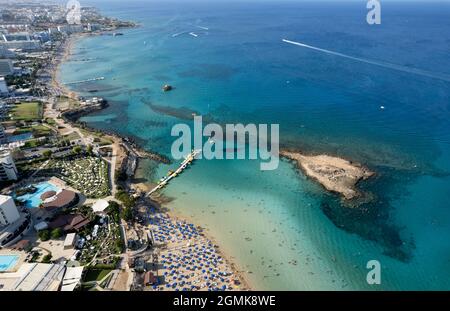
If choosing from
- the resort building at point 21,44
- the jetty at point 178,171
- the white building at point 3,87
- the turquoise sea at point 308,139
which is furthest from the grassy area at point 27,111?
the resort building at point 21,44

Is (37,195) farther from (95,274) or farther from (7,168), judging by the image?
(95,274)

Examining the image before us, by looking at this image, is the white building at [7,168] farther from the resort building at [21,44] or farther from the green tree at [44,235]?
the resort building at [21,44]

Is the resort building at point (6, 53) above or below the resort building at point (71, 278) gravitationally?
above

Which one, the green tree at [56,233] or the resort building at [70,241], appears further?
the green tree at [56,233]

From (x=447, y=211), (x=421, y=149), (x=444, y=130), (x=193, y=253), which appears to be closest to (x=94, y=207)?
(x=193, y=253)

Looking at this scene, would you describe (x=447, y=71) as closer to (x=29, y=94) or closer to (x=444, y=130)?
(x=444, y=130)

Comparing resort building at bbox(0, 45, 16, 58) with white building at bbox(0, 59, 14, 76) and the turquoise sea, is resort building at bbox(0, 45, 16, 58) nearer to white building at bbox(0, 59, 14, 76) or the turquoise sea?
the turquoise sea

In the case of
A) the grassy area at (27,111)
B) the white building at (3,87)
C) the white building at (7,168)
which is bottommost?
the white building at (7,168)
